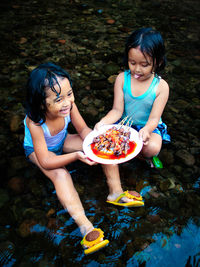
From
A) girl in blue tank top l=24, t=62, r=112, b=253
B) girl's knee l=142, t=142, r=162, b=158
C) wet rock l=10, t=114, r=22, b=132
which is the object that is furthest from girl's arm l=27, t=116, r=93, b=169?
wet rock l=10, t=114, r=22, b=132

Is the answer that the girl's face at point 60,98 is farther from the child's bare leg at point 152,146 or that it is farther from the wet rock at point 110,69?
the wet rock at point 110,69

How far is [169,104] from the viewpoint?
12.0ft

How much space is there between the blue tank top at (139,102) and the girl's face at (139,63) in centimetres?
20

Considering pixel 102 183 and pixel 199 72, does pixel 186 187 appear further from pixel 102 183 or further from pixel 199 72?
pixel 199 72

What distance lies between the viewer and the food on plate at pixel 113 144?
2.25 meters

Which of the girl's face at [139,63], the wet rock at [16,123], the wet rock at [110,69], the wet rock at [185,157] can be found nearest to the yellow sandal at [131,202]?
the wet rock at [185,157]

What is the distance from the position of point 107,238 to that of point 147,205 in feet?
1.58

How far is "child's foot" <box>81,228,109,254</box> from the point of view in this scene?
203 centimetres

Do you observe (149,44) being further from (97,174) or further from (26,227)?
(26,227)

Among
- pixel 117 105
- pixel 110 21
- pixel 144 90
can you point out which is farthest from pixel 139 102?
pixel 110 21

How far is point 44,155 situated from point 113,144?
0.58 meters

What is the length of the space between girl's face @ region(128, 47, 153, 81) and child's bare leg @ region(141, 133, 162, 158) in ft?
1.98

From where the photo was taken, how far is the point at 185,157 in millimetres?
2873

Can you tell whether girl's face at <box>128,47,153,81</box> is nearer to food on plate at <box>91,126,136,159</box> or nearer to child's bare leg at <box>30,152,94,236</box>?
food on plate at <box>91,126,136,159</box>
